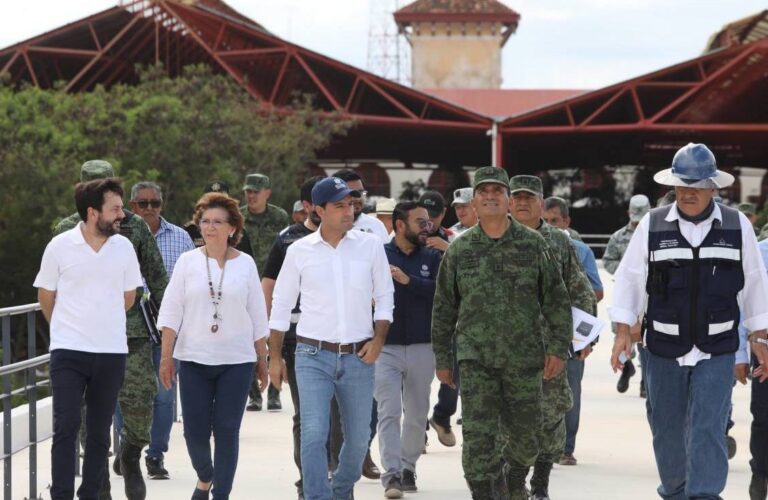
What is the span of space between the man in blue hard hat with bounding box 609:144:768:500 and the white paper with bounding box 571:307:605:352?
1.12 metres

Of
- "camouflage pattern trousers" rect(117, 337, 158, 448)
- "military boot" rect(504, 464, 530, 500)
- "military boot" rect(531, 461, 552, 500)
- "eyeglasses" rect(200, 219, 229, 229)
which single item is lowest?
"military boot" rect(531, 461, 552, 500)

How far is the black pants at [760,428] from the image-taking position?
8.10 meters

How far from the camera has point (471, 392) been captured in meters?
7.37

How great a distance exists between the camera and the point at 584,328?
834cm

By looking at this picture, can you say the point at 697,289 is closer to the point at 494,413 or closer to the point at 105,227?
the point at 494,413

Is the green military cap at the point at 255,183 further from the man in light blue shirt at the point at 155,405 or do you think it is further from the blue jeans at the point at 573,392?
the blue jeans at the point at 573,392

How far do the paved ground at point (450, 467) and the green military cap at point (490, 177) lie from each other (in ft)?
8.01

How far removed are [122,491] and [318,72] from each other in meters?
43.4

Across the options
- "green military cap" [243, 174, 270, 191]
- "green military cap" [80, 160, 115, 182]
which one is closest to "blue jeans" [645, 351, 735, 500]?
"green military cap" [80, 160, 115, 182]

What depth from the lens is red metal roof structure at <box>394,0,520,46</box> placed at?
90.1 m

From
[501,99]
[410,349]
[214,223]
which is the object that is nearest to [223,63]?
[501,99]

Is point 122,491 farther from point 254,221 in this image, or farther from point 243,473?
point 254,221

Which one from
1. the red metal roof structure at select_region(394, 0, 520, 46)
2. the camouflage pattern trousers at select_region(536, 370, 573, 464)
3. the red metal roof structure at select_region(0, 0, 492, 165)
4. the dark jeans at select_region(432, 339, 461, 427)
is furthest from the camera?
the red metal roof structure at select_region(394, 0, 520, 46)

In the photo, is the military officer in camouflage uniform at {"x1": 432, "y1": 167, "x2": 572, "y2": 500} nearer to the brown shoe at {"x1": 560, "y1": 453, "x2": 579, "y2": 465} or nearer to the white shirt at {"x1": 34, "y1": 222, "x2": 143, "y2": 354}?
the white shirt at {"x1": 34, "y1": 222, "x2": 143, "y2": 354}
